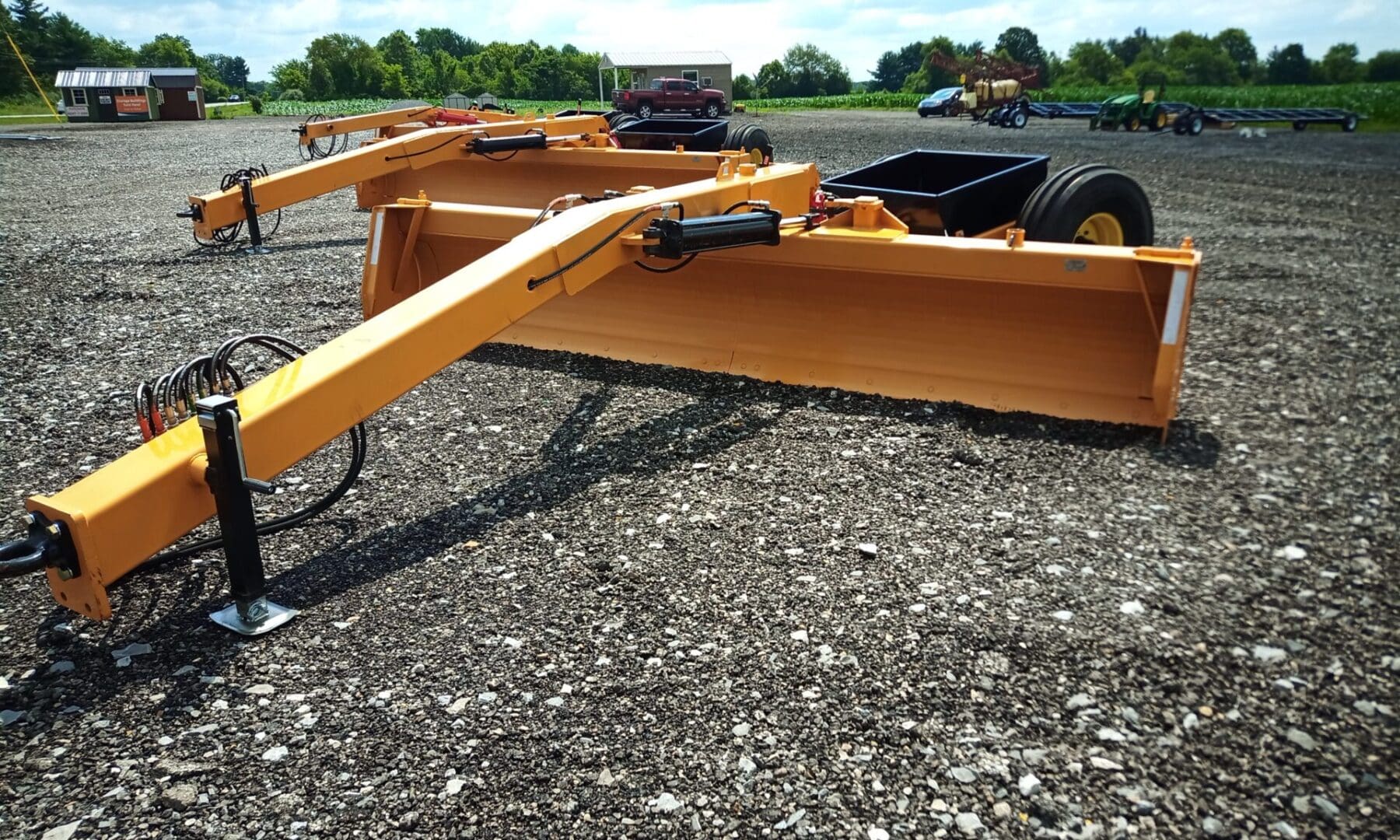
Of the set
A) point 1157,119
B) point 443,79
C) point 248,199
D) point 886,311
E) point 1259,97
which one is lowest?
point 886,311

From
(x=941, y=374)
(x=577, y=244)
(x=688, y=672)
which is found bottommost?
(x=688, y=672)

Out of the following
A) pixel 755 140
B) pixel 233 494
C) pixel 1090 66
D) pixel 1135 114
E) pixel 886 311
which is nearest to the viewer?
pixel 233 494

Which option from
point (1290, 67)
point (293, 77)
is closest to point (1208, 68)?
point (1290, 67)

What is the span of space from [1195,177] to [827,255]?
1173 cm

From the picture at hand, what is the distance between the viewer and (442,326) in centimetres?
304

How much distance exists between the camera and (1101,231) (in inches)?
206

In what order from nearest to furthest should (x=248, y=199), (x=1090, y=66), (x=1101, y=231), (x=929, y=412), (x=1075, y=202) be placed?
(x=929, y=412), (x=1075, y=202), (x=1101, y=231), (x=248, y=199), (x=1090, y=66)

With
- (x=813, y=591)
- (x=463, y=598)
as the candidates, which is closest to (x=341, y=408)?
(x=463, y=598)

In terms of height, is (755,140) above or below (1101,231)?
above

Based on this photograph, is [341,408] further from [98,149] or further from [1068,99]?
[1068,99]

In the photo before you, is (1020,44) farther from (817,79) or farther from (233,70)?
(233,70)

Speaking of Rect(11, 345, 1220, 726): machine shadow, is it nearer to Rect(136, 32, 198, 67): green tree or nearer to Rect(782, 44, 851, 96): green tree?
Rect(782, 44, 851, 96): green tree

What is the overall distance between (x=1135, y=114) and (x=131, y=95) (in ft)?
121

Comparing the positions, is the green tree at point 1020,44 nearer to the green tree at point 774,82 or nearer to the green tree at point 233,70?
the green tree at point 774,82
